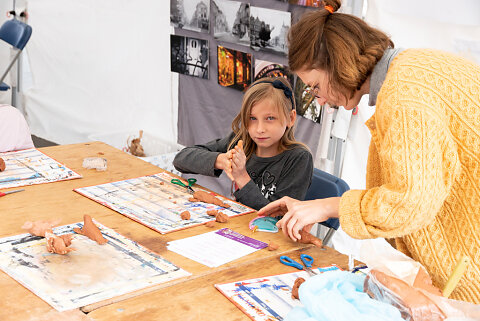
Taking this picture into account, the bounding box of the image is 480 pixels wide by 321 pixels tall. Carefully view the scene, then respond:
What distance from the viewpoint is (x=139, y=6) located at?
4547mm

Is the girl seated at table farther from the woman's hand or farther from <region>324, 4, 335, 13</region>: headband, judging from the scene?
<region>324, 4, 335, 13</region>: headband

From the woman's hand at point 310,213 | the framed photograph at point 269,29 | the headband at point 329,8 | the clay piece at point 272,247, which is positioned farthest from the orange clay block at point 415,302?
the framed photograph at point 269,29

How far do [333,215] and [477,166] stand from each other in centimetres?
37

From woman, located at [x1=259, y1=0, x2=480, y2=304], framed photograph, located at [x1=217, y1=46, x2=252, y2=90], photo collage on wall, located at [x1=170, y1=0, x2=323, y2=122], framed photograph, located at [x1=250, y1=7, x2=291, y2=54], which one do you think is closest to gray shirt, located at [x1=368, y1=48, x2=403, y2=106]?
woman, located at [x1=259, y1=0, x2=480, y2=304]

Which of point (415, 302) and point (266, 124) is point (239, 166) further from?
point (415, 302)

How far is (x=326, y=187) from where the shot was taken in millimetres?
2414

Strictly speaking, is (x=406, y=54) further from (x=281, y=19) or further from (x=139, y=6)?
(x=139, y=6)

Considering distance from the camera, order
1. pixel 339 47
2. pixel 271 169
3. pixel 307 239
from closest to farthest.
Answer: pixel 339 47, pixel 307 239, pixel 271 169

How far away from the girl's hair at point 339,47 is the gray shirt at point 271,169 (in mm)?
874

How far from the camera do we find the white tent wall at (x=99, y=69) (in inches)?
178

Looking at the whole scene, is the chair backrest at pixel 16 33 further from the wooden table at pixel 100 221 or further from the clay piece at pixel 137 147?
the wooden table at pixel 100 221

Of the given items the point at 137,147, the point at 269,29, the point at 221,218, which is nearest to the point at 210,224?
the point at 221,218

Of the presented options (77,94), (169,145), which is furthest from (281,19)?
(77,94)

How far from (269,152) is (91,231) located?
1087 millimetres
